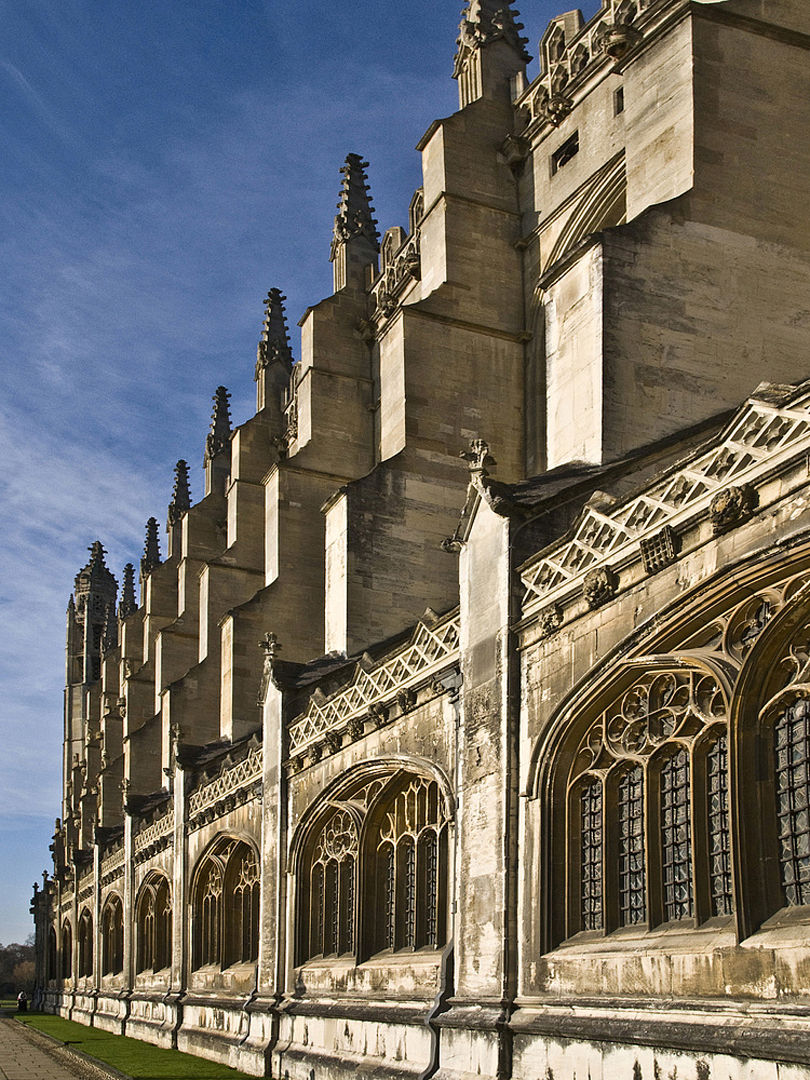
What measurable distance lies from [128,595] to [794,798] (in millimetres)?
58570

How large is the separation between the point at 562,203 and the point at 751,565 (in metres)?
13.9

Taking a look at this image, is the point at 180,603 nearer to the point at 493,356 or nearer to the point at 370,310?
the point at 370,310

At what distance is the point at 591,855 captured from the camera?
11258mm

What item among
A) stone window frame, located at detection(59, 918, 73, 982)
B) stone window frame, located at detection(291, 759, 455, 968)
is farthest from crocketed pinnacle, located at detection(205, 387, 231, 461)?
stone window frame, located at detection(291, 759, 455, 968)

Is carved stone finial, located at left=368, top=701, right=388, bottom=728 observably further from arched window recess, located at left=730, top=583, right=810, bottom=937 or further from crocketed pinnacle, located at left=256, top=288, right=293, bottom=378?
crocketed pinnacle, located at left=256, top=288, right=293, bottom=378

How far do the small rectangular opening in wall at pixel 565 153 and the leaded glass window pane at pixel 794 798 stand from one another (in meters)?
14.7

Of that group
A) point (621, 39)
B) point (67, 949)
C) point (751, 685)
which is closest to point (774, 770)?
point (751, 685)

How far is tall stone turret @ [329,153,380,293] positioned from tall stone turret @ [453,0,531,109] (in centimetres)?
624

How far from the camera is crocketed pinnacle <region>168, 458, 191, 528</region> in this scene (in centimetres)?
5111

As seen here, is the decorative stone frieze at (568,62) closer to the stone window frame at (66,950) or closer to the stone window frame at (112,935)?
the stone window frame at (112,935)

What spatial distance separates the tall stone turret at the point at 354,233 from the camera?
30.4 m

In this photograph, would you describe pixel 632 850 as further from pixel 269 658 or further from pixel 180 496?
pixel 180 496

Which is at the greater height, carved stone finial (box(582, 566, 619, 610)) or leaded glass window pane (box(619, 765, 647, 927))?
carved stone finial (box(582, 566, 619, 610))

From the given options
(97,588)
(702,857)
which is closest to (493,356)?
(702,857)
